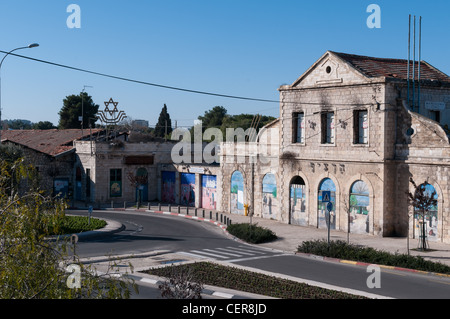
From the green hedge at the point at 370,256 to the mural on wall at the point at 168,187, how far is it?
23.0m

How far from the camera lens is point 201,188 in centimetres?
4425

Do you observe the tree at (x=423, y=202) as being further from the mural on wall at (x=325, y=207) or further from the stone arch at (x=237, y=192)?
the stone arch at (x=237, y=192)

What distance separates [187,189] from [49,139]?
16996 mm

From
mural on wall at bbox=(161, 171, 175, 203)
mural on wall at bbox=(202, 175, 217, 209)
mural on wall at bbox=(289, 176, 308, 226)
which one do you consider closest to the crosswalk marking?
mural on wall at bbox=(289, 176, 308, 226)

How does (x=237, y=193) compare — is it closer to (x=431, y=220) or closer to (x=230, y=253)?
(x=230, y=253)

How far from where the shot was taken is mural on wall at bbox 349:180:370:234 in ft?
98.0

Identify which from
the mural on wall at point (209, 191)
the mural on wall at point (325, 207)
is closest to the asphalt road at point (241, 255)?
the mural on wall at point (209, 191)

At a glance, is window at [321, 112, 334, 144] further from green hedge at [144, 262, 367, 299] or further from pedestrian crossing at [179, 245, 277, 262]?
green hedge at [144, 262, 367, 299]

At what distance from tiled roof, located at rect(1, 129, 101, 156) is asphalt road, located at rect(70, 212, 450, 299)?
15080mm

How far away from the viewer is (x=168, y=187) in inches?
1893

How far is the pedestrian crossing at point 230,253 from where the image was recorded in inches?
950

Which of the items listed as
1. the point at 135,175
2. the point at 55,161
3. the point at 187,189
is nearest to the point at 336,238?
the point at 187,189
